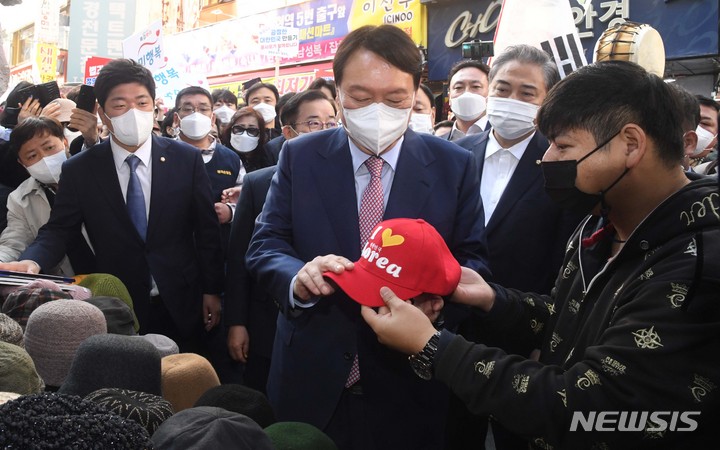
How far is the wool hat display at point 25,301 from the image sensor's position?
1.87m

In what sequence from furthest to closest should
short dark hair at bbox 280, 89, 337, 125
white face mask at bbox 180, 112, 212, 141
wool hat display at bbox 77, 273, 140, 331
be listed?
white face mask at bbox 180, 112, 212, 141, short dark hair at bbox 280, 89, 337, 125, wool hat display at bbox 77, 273, 140, 331

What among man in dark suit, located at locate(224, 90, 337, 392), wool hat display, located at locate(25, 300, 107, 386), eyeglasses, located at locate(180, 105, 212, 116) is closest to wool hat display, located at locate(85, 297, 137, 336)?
wool hat display, located at locate(25, 300, 107, 386)

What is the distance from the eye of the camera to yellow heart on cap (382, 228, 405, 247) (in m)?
1.65

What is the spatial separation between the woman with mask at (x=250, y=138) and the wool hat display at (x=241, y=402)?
10.9 ft

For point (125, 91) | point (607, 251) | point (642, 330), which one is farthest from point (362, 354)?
point (125, 91)

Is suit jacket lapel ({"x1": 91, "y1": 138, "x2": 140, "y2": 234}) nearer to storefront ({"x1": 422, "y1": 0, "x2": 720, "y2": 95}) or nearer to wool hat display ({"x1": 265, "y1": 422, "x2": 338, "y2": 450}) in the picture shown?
wool hat display ({"x1": 265, "y1": 422, "x2": 338, "y2": 450})

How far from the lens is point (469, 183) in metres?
2.11

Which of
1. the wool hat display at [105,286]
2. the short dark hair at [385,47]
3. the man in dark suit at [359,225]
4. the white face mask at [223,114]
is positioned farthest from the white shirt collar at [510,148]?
the white face mask at [223,114]

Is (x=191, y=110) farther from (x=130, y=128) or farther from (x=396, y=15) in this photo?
(x=396, y=15)

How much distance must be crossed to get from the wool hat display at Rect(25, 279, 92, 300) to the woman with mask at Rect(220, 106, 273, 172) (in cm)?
274

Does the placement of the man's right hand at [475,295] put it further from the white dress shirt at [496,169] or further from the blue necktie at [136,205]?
the blue necktie at [136,205]

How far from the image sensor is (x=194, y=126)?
4922 mm

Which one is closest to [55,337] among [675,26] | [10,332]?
[10,332]

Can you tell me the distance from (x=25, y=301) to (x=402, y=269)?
1.11 m
